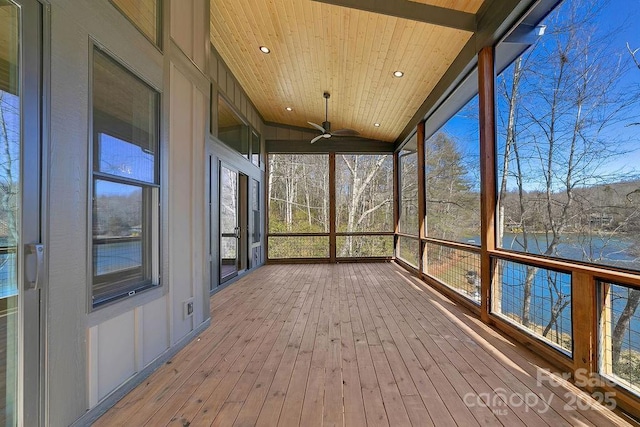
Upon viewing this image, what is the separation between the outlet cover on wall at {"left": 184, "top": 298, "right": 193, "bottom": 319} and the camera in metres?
2.61

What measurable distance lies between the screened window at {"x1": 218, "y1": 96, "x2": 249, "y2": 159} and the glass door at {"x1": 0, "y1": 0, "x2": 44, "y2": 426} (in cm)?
361

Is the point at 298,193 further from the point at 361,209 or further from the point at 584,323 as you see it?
the point at 584,323

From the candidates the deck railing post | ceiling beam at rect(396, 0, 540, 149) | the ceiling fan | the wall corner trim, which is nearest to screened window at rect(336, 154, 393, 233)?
the ceiling fan

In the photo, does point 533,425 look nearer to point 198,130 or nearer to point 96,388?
point 96,388

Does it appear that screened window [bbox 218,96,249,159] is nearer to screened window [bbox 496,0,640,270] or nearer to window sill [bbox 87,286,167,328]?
window sill [bbox 87,286,167,328]

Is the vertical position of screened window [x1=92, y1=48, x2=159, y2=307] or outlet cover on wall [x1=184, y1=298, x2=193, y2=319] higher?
screened window [x1=92, y1=48, x2=159, y2=307]

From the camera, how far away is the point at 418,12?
314cm

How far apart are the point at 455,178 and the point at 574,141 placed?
2469 mm

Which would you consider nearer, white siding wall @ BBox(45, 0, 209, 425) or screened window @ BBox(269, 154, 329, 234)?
white siding wall @ BBox(45, 0, 209, 425)

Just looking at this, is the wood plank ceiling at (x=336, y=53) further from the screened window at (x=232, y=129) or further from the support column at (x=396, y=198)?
the support column at (x=396, y=198)

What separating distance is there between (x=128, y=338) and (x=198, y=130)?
194 cm

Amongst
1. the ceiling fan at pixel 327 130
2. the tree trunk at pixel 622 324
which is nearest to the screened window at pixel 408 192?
the ceiling fan at pixel 327 130

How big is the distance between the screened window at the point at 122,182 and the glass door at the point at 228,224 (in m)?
2.70

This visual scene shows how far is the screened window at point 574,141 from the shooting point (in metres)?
1.86
